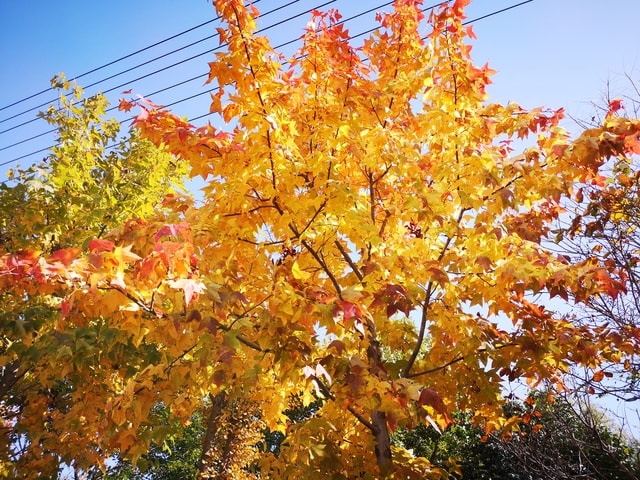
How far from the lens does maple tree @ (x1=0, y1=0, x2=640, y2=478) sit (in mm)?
2787

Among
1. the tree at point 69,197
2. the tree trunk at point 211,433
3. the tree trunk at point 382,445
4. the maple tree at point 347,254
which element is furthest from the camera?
the tree trunk at point 211,433

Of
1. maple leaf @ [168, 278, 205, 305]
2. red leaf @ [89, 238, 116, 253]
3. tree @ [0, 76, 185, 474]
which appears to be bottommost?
maple leaf @ [168, 278, 205, 305]

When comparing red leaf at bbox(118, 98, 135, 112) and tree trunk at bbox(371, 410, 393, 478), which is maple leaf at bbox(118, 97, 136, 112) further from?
tree trunk at bbox(371, 410, 393, 478)

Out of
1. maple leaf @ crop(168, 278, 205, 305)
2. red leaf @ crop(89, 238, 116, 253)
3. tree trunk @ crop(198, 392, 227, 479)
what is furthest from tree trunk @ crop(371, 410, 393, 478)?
tree trunk @ crop(198, 392, 227, 479)

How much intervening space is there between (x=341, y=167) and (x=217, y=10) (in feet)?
5.18

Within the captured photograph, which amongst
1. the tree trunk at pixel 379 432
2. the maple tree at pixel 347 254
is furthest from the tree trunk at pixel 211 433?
the tree trunk at pixel 379 432

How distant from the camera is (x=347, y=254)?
4.15 metres

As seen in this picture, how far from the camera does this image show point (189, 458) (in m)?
23.3

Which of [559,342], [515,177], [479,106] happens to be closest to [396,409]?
[559,342]

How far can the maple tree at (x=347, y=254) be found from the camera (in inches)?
110

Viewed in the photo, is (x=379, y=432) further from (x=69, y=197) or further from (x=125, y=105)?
(x=69, y=197)

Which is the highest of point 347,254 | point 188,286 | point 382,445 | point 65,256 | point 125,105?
point 125,105

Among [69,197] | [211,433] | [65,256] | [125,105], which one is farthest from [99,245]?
[211,433]

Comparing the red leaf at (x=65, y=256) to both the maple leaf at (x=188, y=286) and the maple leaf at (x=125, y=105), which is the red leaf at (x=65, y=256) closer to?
the maple leaf at (x=188, y=286)
